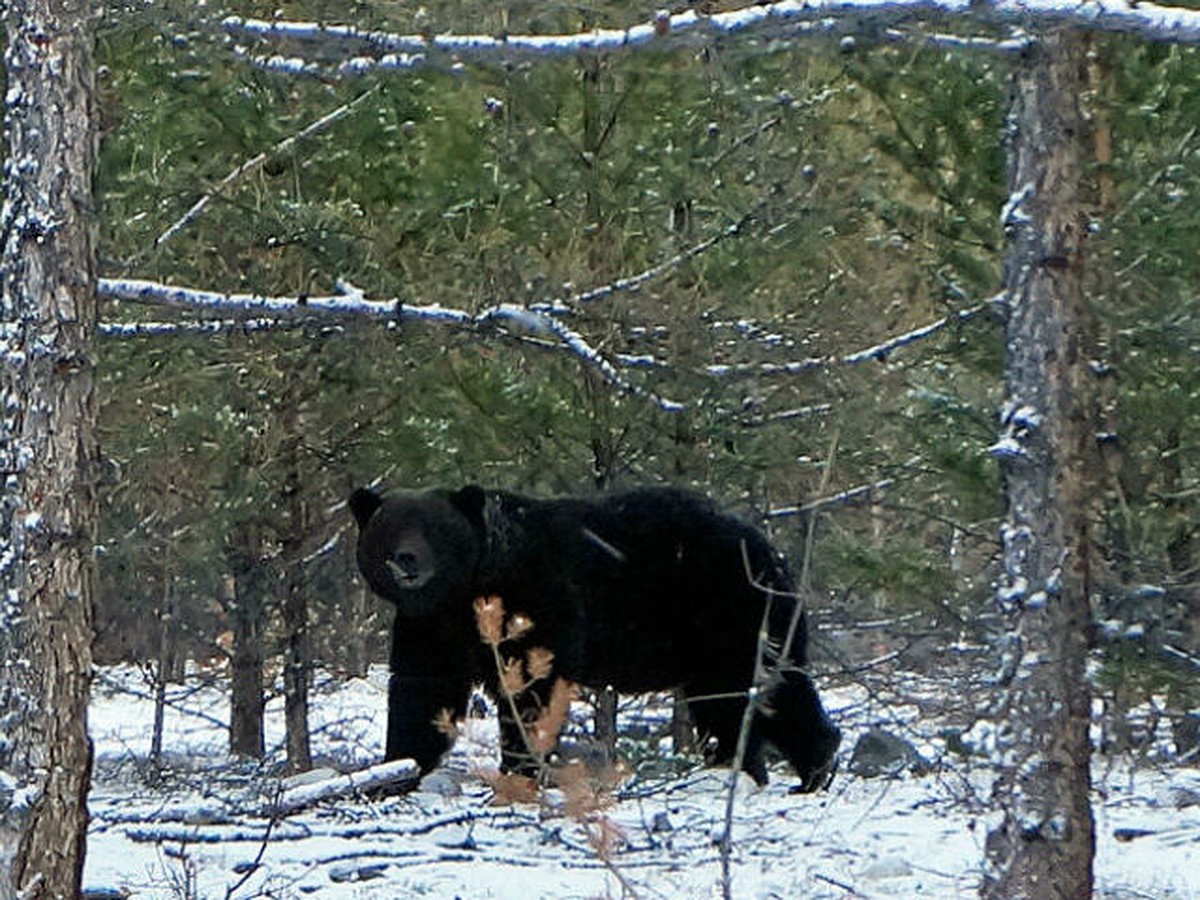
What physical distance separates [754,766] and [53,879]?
568 cm

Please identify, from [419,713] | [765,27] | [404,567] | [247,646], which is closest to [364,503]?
[404,567]

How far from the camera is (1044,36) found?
23.1 feet

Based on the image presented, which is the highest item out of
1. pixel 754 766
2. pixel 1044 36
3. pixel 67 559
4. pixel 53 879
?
pixel 1044 36

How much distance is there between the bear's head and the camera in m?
10.5

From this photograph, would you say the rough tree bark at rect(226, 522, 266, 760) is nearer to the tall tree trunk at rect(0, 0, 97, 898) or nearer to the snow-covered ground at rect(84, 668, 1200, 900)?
the snow-covered ground at rect(84, 668, 1200, 900)

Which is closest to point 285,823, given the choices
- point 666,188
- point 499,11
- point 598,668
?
point 598,668

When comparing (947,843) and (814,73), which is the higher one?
(814,73)

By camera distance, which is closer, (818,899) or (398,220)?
(818,899)

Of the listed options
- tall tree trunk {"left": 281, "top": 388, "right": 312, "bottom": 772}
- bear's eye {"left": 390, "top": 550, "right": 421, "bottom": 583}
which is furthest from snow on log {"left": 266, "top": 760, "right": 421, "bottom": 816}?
tall tree trunk {"left": 281, "top": 388, "right": 312, "bottom": 772}

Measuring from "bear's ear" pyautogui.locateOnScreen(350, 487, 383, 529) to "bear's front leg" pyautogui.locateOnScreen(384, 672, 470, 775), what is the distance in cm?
90

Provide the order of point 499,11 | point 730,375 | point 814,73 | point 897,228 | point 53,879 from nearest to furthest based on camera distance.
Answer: point 53,879 → point 730,375 → point 499,11 → point 897,228 → point 814,73

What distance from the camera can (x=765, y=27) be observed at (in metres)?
6.55

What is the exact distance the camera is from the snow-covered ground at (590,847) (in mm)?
8117

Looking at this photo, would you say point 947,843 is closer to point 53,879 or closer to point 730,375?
point 730,375
